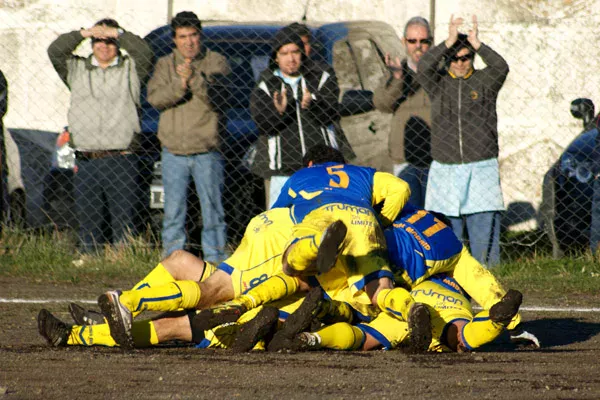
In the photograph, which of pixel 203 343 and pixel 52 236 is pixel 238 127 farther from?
pixel 203 343

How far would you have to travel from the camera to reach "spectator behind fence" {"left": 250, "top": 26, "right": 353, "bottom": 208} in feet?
30.3

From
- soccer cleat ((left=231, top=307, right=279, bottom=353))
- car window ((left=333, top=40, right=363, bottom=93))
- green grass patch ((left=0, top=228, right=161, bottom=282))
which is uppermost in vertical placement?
car window ((left=333, top=40, right=363, bottom=93))

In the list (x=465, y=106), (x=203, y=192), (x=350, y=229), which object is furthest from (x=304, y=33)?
(x=350, y=229)

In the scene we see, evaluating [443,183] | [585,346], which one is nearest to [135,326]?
[585,346]

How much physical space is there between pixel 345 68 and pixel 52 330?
509cm

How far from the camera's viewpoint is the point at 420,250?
6.54 meters

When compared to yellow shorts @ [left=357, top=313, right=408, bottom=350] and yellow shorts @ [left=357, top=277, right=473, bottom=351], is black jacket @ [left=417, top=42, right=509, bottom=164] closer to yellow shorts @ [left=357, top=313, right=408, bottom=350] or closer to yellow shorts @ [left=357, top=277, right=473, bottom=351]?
yellow shorts @ [left=357, top=277, right=473, bottom=351]

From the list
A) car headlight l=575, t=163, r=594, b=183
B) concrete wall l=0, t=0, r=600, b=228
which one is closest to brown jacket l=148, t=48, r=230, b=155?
concrete wall l=0, t=0, r=600, b=228

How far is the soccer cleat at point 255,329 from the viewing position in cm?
563

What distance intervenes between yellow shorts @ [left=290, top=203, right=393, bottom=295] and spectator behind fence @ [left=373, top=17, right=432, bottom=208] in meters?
3.42

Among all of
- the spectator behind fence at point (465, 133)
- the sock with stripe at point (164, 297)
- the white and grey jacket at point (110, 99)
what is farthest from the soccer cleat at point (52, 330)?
the spectator behind fence at point (465, 133)

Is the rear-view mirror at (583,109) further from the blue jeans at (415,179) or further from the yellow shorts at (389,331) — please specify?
the yellow shorts at (389,331)

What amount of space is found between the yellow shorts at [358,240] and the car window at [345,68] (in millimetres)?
4007

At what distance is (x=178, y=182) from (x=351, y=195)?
3316 millimetres
